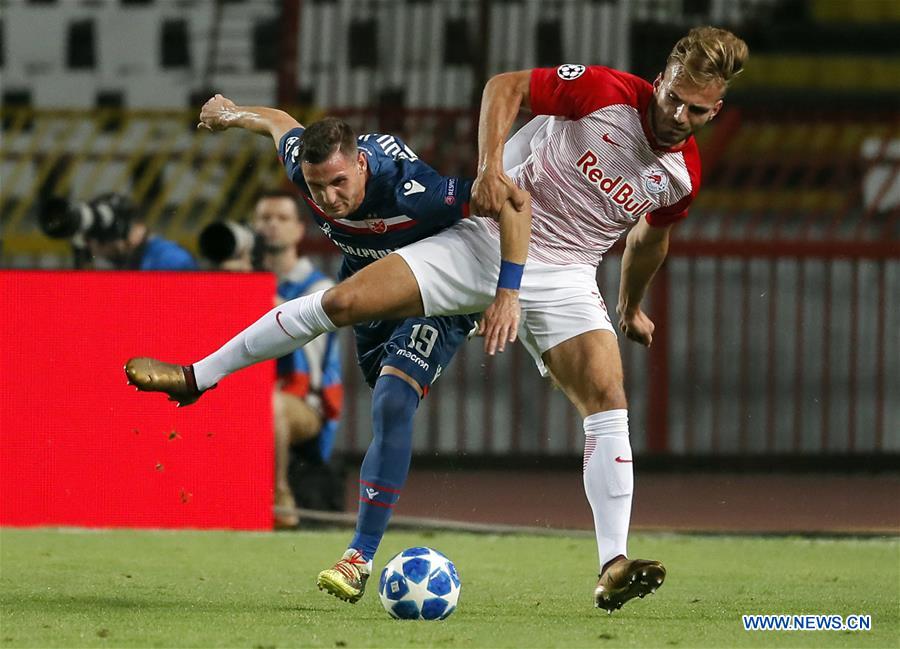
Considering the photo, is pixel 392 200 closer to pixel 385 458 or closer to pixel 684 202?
pixel 385 458

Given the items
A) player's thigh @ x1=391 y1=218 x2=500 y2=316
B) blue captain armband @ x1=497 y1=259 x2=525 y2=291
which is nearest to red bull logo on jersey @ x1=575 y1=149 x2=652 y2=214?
player's thigh @ x1=391 y1=218 x2=500 y2=316

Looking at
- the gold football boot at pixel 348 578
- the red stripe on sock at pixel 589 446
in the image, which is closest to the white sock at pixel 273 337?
the gold football boot at pixel 348 578

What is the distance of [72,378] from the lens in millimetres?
7141

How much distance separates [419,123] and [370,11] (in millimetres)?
1931

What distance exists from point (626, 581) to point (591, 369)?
2.42ft

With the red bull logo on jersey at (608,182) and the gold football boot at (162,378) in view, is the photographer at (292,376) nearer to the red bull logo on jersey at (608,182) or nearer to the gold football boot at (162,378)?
the gold football boot at (162,378)

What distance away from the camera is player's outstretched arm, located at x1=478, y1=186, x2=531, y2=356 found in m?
4.85

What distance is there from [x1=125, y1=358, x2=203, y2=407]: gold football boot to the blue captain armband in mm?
1021

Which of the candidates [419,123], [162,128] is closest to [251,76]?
[162,128]

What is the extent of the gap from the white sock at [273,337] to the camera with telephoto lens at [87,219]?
8.96ft

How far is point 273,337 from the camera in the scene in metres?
4.95

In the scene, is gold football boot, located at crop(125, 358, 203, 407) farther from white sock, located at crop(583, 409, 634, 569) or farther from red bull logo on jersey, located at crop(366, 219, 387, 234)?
white sock, located at crop(583, 409, 634, 569)

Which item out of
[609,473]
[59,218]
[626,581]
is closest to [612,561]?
[626,581]

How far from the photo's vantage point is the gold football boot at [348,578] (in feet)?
16.1
